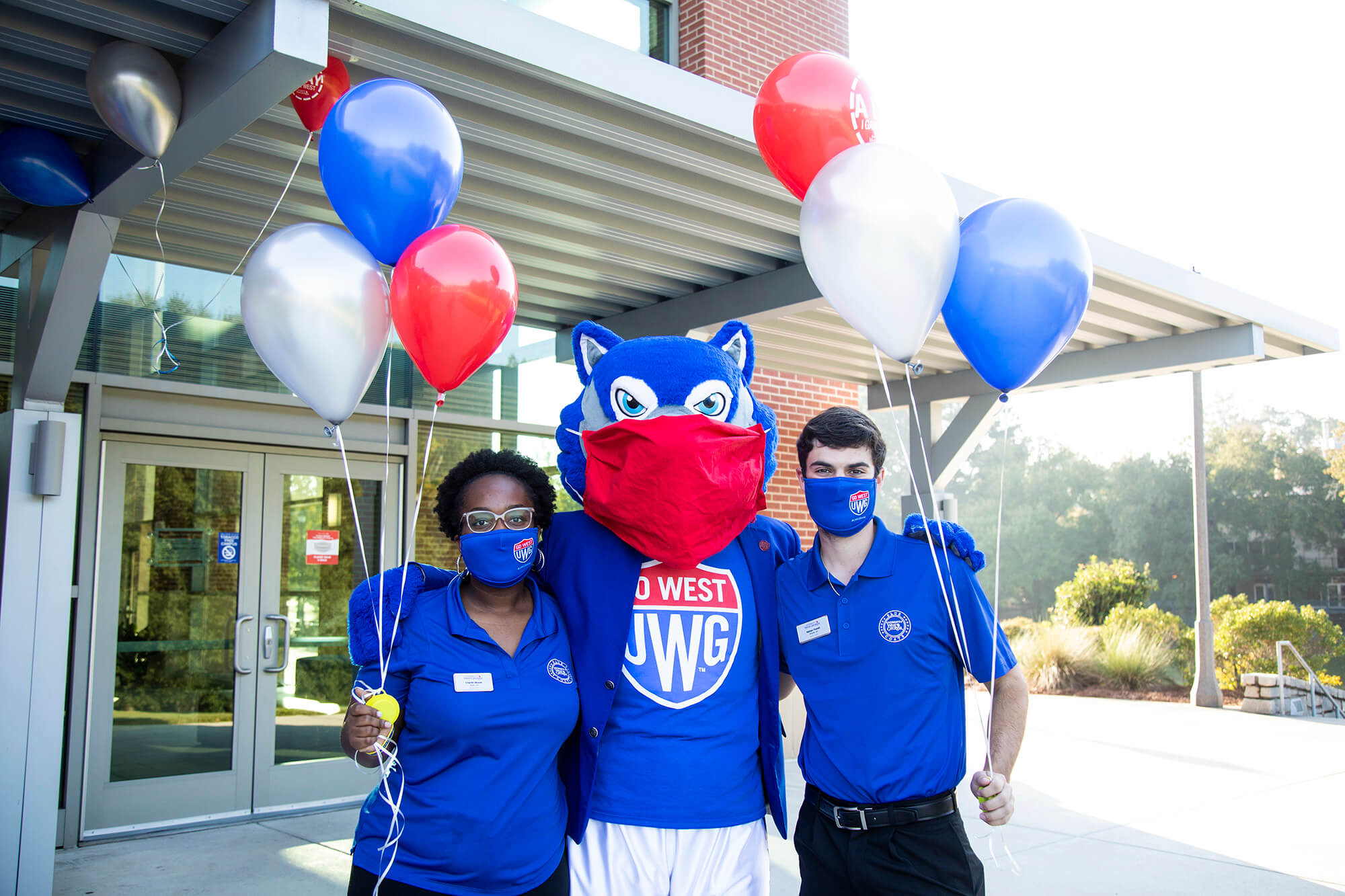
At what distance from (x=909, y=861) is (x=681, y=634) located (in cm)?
77

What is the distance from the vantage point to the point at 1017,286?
8.36 ft

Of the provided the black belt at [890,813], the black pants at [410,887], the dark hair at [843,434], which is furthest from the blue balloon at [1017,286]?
the black pants at [410,887]

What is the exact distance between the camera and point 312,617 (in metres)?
6.68

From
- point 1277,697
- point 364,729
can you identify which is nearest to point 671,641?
point 364,729

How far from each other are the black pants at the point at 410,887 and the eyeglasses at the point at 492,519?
2.59ft

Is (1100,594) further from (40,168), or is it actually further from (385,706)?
(385,706)

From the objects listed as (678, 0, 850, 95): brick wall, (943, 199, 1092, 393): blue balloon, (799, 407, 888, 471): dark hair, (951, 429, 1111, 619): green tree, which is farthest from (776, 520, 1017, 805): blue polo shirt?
(951, 429, 1111, 619): green tree

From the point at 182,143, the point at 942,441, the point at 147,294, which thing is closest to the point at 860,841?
the point at 182,143

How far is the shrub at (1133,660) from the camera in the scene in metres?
14.1

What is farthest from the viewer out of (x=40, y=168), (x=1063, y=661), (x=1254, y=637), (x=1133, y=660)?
(x=1063, y=661)

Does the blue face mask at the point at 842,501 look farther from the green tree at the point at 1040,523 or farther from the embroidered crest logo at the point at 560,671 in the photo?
the green tree at the point at 1040,523

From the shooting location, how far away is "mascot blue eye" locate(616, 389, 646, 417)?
2660mm

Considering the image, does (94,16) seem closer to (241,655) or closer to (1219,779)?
(241,655)

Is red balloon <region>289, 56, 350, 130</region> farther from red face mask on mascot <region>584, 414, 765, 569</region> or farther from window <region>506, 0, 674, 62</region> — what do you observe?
window <region>506, 0, 674, 62</region>
